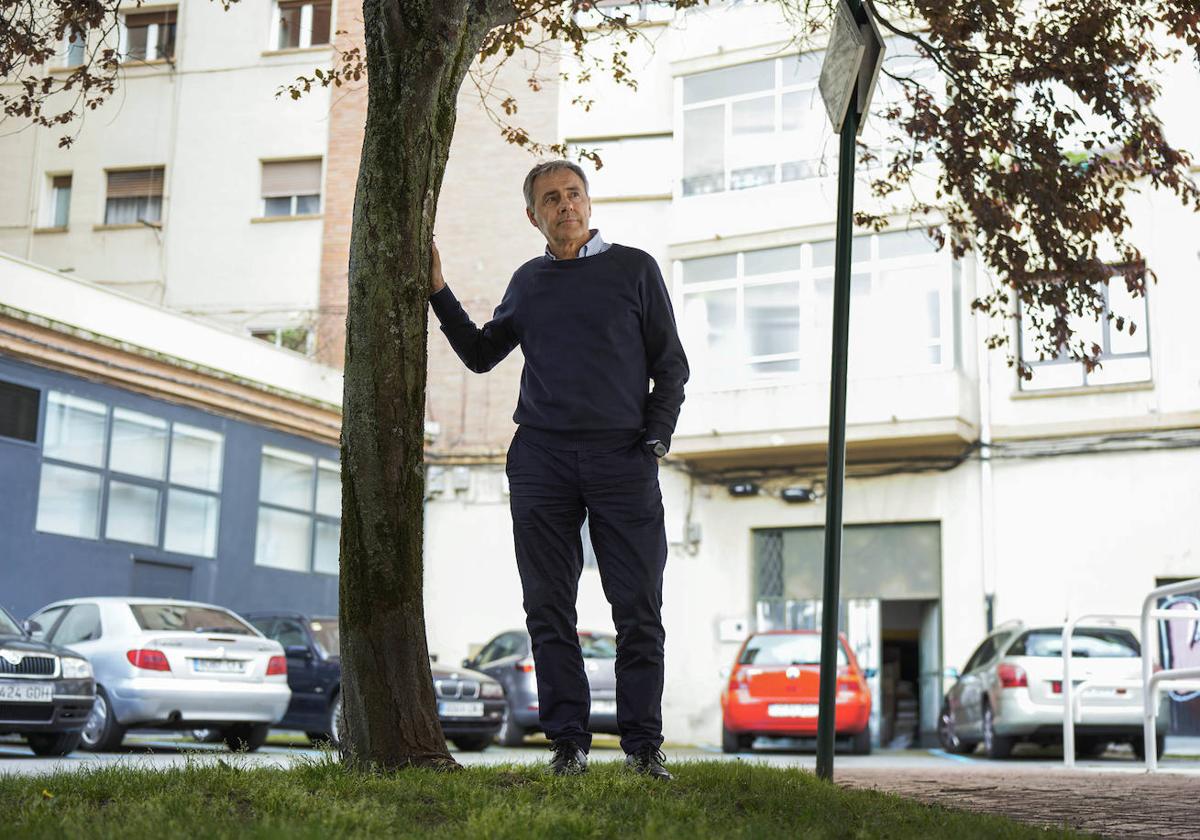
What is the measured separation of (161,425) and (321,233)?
727 centimetres

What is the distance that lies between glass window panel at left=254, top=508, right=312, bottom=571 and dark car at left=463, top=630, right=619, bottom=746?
6118mm

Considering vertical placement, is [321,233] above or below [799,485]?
above

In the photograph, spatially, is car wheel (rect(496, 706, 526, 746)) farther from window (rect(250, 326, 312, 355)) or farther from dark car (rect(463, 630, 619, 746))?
window (rect(250, 326, 312, 355))

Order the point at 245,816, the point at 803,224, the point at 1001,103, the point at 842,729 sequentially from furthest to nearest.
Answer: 1. the point at 803,224
2. the point at 842,729
3. the point at 1001,103
4. the point at 245,816

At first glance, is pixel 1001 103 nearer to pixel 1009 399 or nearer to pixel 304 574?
pixel 1009 399

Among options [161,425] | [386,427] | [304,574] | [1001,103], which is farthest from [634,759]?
[304,574]

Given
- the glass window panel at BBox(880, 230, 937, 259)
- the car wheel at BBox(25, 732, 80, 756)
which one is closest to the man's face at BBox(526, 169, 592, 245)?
the car wheel at BBox(25, 732, 80, 756)

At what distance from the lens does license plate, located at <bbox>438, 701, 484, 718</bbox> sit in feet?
54.6

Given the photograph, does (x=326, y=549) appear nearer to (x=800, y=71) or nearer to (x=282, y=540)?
(x=282, y=540)

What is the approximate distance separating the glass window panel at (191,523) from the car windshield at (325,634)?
18.8 feet

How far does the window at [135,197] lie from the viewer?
29547mm

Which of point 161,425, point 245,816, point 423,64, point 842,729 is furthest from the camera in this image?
point 161,425

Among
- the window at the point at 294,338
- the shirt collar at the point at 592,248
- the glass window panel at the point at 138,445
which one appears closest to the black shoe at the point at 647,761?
the shirt collar at the point at 592,248

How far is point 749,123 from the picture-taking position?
83.3ft
